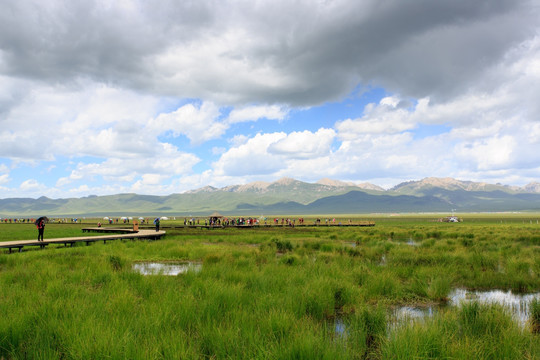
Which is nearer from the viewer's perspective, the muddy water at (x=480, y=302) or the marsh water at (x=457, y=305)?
the marsh water at (x=457, y=305)

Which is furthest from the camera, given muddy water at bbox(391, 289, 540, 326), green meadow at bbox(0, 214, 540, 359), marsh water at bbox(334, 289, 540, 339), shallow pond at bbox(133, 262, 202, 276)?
shallow pond at bbox(133, 262, 202, 276)

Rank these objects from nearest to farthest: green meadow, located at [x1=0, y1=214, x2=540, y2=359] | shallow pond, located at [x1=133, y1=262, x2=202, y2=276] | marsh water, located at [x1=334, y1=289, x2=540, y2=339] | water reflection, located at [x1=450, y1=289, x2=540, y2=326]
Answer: green meadow, located at [x1=0, y1=214, x2=540, y2=359]
marsh water, located at [x1=334, y1=289, x2=540, y2=339]
water reflection, located at [x1=450, y1=289, x2=540, y2=326]
shallow pond, located at [x1=133, y1=262, x2=202, y2=276]

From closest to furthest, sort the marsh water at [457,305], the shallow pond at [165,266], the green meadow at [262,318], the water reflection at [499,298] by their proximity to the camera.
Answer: the green meadow at [262,318] → the marsh water at [457,305] → the water reflection at [499,298] → the shallow pond at [165,266]

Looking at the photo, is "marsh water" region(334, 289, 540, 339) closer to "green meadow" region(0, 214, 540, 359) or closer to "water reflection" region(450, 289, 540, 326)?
"water reflection" region(450, 289, 540, 326)

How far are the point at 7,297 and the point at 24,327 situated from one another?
9.15ft

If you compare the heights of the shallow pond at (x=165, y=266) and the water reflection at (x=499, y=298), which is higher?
the shallow pond at (x=165, y=266)

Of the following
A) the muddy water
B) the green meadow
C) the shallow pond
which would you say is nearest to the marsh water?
the muddy water

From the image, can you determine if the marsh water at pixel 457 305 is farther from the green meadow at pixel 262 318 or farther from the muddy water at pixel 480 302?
the green meadow at pixel 262 318

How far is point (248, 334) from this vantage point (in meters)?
5.30

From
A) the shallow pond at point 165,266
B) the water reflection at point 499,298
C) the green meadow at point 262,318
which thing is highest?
the green meadow at point 262,318

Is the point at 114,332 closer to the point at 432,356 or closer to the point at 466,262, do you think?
the point at 432,356

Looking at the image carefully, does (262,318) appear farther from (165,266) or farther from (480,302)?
(165,266)

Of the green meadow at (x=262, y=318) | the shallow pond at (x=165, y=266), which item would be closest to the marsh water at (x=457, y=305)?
the green meadow at (x=262, y=318)

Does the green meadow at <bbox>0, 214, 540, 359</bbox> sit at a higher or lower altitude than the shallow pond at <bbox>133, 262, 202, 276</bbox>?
higher
